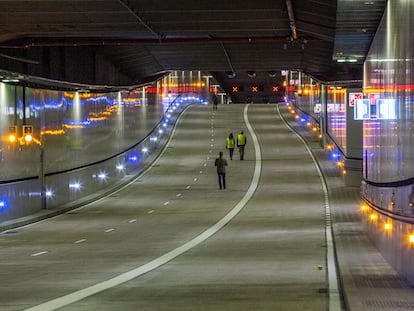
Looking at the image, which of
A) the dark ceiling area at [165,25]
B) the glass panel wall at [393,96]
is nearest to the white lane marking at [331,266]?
the glass panel wall at [393,96]

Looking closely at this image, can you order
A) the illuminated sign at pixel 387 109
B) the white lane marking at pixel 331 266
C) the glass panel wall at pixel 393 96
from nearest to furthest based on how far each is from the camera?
the white lane marking at pixel 331 266, the glass panel wall at pixel 393 96, the illuminated sign at pixel 387 109

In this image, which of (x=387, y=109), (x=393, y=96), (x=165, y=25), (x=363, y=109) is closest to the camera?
(x=393, y=96)

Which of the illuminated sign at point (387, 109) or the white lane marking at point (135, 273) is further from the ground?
the illuminated sign at point (387, 109)

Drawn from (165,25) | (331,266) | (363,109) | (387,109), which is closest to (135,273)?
(331,266)

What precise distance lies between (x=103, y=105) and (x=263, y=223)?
17514 mm

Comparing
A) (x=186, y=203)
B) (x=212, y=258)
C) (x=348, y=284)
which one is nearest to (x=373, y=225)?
(x=212, y=258)

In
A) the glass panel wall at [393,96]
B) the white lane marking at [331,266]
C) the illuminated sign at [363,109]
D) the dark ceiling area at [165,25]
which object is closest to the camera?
the white lane marking at [331,266]

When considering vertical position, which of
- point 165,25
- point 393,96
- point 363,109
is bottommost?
point 363,109

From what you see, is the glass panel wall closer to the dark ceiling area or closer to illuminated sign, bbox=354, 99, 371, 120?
illuminated sign, bbox=354, 99, 371, 120

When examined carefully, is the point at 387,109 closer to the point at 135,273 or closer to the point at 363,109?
the point at 363,109

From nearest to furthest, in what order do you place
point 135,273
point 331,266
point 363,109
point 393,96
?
point 393,96 < point 135,273 < point 331,266 < point 363,109

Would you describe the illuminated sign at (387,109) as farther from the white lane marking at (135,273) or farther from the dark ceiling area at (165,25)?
the white lane marking at (135,273)

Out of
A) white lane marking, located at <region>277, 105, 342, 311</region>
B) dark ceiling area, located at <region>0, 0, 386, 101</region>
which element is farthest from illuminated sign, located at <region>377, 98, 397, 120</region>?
white lane marking, located at <region>277, 105, 342, 311</region>

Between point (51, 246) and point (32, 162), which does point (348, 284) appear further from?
point (32, 162)
